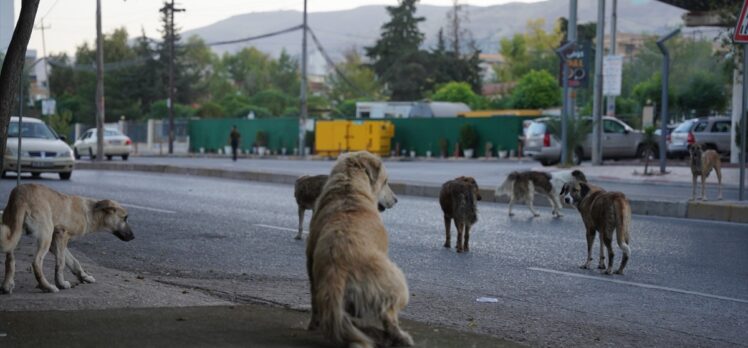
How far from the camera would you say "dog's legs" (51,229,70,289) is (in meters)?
7.97

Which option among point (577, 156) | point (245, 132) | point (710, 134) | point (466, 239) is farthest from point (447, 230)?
point (245, 132)

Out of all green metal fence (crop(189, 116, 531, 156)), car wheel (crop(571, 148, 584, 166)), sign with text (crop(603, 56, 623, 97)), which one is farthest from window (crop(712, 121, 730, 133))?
green metal fence (crop(189, 116, 531, 156))

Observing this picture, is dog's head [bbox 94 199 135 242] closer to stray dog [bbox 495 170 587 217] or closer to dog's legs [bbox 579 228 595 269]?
dog's legs [bbox 579 228 595 269]

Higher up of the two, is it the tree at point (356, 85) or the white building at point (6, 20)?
the tree at point (356, 85)

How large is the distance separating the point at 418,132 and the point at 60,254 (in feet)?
143

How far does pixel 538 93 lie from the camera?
7044 centimetres

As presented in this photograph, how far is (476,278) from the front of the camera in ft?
32.4

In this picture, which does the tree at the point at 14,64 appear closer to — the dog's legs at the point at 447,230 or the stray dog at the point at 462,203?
the stray dog at the point at 462,203

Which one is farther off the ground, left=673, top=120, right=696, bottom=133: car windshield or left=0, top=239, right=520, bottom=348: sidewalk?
left=673, top=120, right=696, bottom=133: car windshield

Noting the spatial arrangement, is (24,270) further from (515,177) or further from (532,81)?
(532,81)

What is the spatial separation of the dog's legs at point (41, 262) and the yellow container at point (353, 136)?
1641 inches

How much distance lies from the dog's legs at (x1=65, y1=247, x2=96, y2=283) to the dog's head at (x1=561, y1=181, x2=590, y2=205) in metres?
5.03

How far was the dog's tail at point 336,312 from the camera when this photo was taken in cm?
548

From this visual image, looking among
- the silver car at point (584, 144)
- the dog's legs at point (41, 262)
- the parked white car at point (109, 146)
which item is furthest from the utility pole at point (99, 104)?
the dog's legs at point (41, 262)
